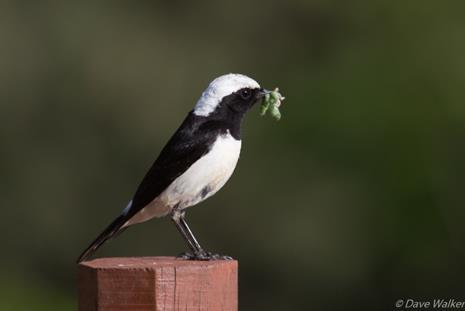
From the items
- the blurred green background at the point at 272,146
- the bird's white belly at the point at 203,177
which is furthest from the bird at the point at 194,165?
the blurred green background at the point at 272,146

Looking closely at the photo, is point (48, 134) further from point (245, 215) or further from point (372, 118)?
point (372, 118)

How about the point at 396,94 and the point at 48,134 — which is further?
the point at 48,134

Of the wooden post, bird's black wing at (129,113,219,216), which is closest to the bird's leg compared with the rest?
bird's black wing at (129,113,219,216)

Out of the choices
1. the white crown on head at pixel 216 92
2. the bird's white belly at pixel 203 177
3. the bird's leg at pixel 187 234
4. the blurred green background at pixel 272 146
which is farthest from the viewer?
the blurred green background at pixel 272 146

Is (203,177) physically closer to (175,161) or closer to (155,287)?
(175,161)

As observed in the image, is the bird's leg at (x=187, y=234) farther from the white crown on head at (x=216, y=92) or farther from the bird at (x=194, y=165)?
the white crown on head at (x=216, y=92)

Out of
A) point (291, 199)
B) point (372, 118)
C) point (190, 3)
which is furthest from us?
point (190, 3)

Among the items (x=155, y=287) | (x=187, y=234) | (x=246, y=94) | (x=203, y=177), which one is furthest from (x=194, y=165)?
(x=155, y=287)

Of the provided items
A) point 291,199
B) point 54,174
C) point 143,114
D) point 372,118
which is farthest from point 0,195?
point 372,118
